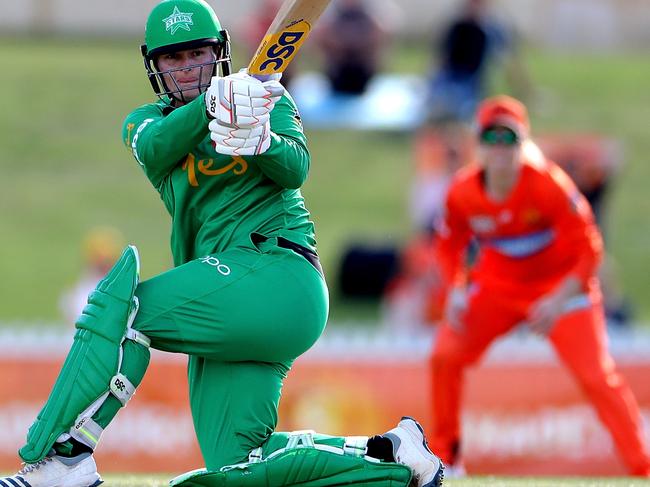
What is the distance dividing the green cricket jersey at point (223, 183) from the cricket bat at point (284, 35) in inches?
4.9

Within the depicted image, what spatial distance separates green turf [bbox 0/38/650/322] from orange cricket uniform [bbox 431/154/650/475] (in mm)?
7022

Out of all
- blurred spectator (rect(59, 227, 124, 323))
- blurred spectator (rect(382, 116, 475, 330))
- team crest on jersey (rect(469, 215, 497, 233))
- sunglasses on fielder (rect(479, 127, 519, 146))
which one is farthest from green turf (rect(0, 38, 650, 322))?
sunglasses on fielder (rect(479, 127, 519, 146))

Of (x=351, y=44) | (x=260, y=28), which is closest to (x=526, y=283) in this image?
(x=260, y=28)

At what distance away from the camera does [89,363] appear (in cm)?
426

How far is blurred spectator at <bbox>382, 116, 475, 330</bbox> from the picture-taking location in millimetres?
12961

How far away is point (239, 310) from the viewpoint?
438 cm

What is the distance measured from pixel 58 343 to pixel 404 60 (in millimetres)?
Result: 12910

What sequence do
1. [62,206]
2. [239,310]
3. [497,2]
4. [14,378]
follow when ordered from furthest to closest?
[497,2]
[62,206]
[14,378]
[239,310]

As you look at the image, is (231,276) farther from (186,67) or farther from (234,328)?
(186,67)

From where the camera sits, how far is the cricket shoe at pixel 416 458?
4.39 meters

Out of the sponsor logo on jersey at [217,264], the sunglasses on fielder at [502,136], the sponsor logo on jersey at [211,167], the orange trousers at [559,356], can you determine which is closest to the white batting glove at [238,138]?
the sponsor logo on jersey at [211,167]

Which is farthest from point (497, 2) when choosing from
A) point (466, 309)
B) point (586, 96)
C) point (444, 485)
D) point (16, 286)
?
point (444, 485)

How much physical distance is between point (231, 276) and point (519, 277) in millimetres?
3432

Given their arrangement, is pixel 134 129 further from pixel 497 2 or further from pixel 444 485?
pixel 497 2
